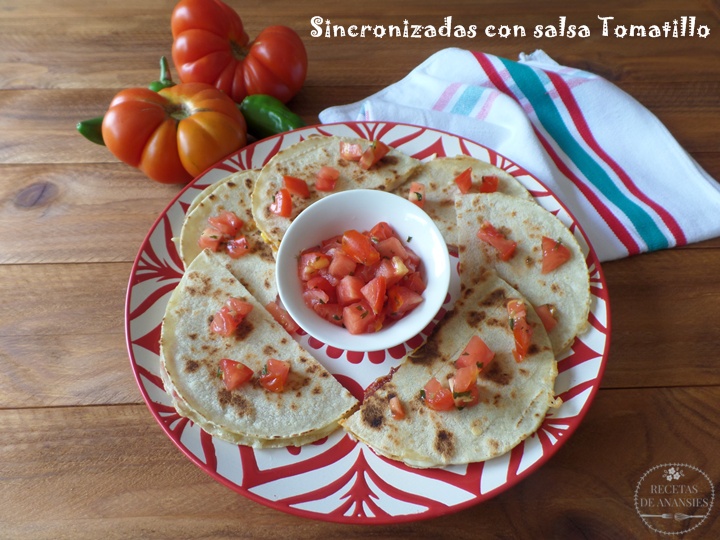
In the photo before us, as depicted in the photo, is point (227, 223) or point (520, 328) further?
point (227, 223)

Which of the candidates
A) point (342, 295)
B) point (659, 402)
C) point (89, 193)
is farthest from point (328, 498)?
point (89, 193)

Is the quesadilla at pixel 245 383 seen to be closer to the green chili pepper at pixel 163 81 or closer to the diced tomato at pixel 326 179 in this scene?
the diced tomato at pixel 326 179

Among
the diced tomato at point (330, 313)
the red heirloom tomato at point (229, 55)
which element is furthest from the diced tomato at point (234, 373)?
the red heirloom tomato at point (229, 55)

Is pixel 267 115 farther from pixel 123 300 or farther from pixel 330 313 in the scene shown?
pixel 330 313

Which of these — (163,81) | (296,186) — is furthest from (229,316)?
(163,81)

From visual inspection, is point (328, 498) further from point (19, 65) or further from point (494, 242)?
point (19, 65)
